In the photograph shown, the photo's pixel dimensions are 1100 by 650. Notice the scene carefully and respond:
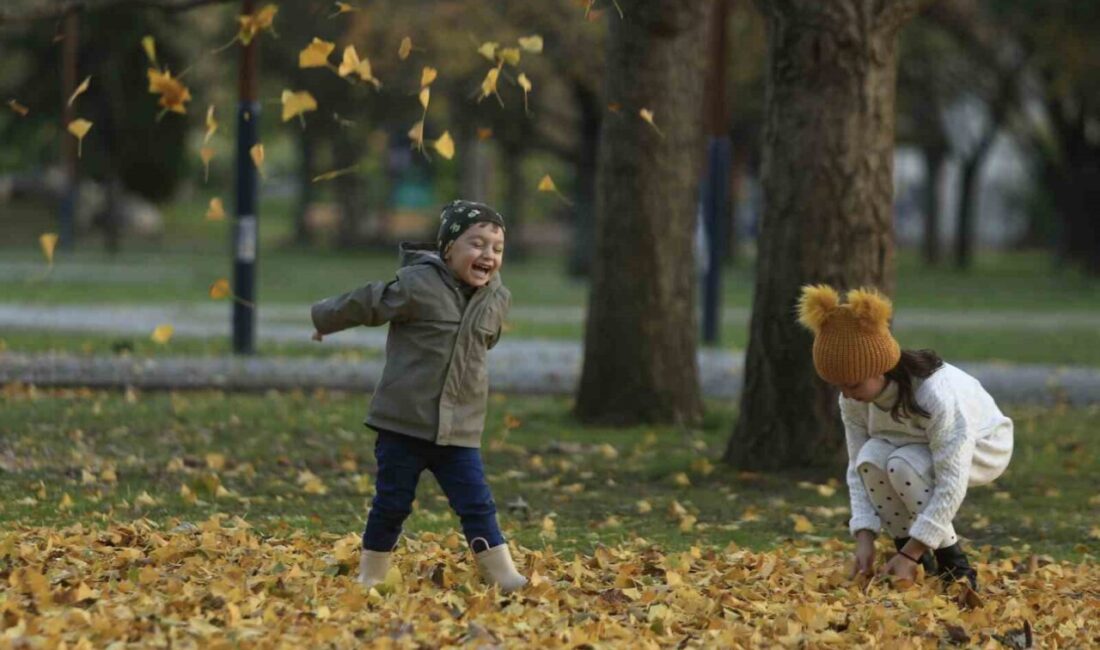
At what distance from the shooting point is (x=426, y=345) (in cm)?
658

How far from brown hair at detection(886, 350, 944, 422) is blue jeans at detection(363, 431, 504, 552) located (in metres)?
1.48

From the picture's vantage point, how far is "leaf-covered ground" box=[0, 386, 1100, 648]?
6176 mm

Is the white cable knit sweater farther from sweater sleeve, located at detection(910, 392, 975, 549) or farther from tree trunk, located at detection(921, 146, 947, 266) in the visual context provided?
tree trunk, located at detection(921, 146, 947, 266)

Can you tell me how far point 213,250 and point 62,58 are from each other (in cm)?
691

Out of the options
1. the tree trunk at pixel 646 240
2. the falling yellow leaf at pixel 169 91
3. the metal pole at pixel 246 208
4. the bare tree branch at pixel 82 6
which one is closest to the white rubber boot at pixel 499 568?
the falling yellow leaf at pixel 169 91

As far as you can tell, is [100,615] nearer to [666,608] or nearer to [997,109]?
[666,608]

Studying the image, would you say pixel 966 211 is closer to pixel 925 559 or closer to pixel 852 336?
pixel 925 559

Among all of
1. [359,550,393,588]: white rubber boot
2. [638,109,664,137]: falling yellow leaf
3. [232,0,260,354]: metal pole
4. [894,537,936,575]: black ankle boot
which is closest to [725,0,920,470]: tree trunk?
[638,109,664,137]: falling yellow leaf

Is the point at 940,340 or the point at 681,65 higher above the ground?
the point at 681,65

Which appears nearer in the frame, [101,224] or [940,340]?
[940,340]

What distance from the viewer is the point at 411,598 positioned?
21.3 feet

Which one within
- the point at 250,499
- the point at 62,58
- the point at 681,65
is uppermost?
the point at 62,58

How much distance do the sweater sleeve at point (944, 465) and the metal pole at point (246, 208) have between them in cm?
945

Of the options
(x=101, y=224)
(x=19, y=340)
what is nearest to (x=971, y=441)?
(x=19, y=340)
